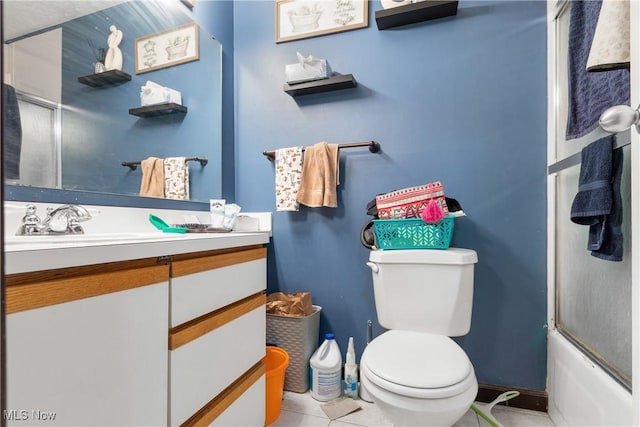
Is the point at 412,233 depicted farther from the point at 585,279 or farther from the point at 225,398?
the point at 225,398

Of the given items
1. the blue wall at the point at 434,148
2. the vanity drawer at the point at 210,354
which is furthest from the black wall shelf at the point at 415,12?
the vanity drawer at the point at 210,354

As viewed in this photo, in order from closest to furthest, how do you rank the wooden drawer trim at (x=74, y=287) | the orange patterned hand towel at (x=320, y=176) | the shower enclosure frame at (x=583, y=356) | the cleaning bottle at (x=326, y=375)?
the wooden drawer trim at (x=74, y=287) < the shower enclosure frame at (x=583, y=356) < the cleaning bottle at (x=326, y=375) < the orange patterned hand towel at (x=320, y=176)

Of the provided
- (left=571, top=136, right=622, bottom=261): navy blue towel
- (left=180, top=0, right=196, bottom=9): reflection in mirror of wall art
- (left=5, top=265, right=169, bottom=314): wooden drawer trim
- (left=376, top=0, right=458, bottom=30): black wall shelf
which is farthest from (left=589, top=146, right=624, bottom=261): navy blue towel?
(left=180, top=0, right=196, bottom=9): reflection in mirror of wall art

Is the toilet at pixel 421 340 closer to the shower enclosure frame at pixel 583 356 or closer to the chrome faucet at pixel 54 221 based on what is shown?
the shower enclosure frame at pixel 583 356

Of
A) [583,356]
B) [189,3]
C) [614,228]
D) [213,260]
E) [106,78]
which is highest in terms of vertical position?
[189,3]

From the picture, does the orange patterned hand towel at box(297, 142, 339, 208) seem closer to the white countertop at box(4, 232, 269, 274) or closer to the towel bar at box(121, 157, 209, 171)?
the towel bar at box(121, 157, 209, 171)

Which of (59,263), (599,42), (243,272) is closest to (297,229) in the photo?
(243,272)

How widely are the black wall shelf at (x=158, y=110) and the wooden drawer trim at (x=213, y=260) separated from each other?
0.77m

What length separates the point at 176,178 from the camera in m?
1.47

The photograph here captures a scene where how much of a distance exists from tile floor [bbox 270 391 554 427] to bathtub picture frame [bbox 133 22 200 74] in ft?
5.54

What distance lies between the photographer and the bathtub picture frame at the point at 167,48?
1.32 m

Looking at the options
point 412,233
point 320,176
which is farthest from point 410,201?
point 320,176

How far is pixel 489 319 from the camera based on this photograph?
144 cm

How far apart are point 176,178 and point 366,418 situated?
1.44 meters
